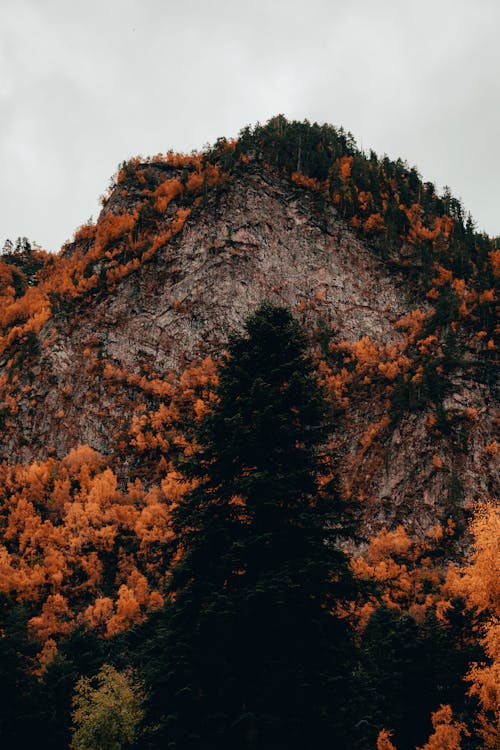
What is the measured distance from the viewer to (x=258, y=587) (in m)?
10.7

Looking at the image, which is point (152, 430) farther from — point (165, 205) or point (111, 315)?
point (165, 205)

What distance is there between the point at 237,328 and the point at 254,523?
81.0m

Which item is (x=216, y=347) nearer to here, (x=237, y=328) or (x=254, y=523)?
(x=237, y=328)

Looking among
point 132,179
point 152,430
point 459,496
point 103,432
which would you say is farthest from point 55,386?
point 459,496

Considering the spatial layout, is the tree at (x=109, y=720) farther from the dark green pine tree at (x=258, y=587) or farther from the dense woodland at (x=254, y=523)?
the dark green pine tree at (x=258, y=587)

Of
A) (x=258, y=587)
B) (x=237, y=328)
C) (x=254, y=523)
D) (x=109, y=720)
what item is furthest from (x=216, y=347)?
(x=258, y=587)

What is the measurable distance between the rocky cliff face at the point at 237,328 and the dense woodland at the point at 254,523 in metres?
0.73

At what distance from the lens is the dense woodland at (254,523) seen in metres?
11.0

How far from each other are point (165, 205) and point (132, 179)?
16.7m

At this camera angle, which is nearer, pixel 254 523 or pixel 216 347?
pixel 254 523

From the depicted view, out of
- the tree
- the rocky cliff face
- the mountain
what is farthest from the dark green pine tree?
the rocky cliff face

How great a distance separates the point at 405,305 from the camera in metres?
96.7

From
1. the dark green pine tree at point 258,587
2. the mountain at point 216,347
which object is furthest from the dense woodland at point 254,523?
the mountain at point 216,347

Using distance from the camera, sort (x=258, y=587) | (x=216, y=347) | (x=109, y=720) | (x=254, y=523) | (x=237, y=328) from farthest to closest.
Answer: (x=216, y=347), (x=237, y=328), (x=109, y=720), (x=254, y=523), (x=258, y=587)
